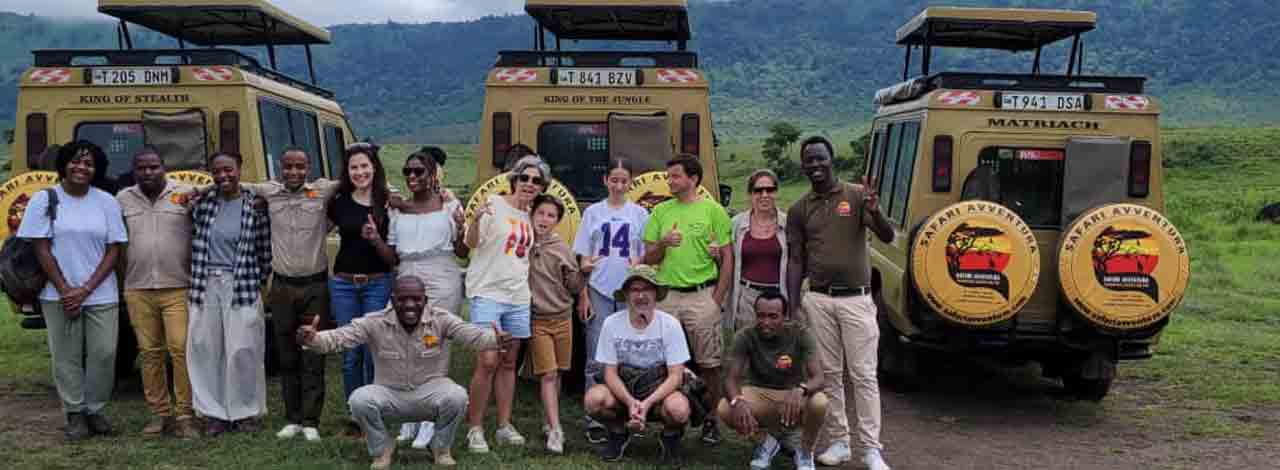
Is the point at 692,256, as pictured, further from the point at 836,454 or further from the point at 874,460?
the point at 874,460

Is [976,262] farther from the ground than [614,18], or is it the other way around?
[614,18]

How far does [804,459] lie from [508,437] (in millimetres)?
1574

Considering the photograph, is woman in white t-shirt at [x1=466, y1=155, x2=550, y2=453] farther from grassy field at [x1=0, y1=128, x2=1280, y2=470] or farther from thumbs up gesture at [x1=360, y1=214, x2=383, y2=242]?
thumbs up gesture at [x1=360, y1=214, x2=383, y2=242]

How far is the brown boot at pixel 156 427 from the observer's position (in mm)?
6512

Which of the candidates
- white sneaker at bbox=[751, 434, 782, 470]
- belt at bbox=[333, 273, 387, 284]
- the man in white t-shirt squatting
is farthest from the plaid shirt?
white sneaker at bbox=[751, 434, 782, 470]

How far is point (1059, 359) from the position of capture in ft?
27.3

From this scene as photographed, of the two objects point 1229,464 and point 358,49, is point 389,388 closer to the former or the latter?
point 1229,464

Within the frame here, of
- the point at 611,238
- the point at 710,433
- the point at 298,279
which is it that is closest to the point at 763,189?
the point at 611,238

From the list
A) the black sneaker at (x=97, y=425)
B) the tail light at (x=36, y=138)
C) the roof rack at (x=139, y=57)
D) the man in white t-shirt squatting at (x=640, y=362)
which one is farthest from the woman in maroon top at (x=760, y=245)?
the tail light at (x=36, y=138)

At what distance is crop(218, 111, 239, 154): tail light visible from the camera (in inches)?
317

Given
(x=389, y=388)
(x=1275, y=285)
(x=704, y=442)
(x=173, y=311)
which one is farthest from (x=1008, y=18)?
(x=1275, y=285)

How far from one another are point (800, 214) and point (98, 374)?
3891 mm

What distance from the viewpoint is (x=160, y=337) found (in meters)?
6.49

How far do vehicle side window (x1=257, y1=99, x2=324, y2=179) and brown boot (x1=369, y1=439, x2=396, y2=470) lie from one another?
130 inches
